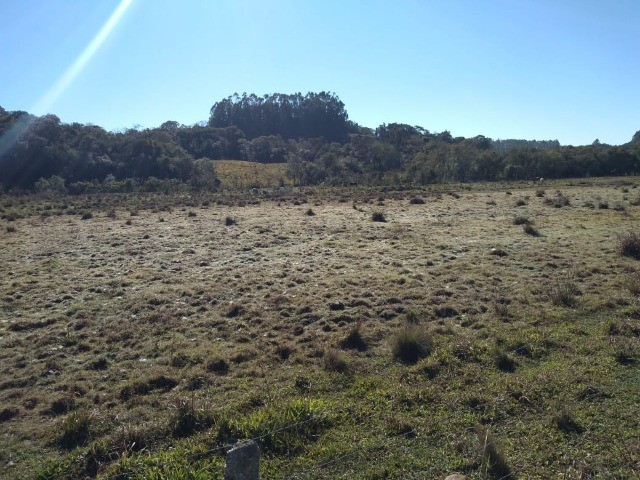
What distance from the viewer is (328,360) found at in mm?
8469

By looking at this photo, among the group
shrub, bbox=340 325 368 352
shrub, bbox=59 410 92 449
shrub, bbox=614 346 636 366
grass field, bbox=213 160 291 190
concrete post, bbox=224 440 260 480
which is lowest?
shrub, bbox=59 410 92 449

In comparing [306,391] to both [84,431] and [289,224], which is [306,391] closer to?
[84,431]

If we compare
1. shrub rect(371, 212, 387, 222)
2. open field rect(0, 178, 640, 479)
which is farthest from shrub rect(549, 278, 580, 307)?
shrub rect(371, 212, 387, 222)

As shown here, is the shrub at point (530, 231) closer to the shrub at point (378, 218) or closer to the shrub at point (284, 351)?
the shrub at point (378, 218)

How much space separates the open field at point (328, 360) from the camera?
5.80m

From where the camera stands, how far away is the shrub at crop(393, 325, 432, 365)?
8.76 metres

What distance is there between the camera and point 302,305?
12.2 m

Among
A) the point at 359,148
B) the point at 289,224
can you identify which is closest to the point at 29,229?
the point at 289,224

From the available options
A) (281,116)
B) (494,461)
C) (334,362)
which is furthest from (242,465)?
(281,116)

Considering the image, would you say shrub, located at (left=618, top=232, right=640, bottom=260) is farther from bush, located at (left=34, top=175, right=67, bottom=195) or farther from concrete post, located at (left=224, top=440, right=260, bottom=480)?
bush, located at (left=34, top=175, right=67, bottom=195)

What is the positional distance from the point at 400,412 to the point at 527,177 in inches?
3010

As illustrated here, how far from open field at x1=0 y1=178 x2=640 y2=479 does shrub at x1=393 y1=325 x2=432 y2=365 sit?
Result: 4cm

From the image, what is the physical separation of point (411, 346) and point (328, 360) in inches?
66.4

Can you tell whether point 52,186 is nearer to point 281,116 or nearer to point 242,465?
point 242,465
